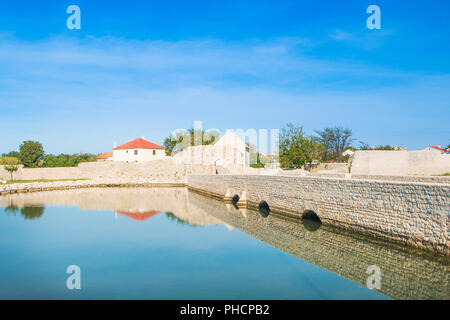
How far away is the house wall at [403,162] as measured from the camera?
24562 mm

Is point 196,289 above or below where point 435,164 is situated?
below

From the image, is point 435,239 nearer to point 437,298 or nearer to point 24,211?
point 437,298

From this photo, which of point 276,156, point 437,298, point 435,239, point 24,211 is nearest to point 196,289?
point 437,298

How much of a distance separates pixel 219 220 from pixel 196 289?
9.42 metres

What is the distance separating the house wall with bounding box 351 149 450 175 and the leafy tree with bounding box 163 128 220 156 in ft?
148

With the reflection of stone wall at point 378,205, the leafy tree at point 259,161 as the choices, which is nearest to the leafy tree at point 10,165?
the leafy tree at point 259,161

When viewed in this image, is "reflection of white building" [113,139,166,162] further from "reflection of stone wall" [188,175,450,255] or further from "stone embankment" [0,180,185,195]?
"reflection of stone wall" [188,175,450,255]

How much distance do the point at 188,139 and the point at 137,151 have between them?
65.9ft

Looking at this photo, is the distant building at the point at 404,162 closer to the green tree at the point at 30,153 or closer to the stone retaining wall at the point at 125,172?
the stone retaining wall at the point at 125,172

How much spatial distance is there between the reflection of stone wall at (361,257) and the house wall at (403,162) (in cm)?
1456

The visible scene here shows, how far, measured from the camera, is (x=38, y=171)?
42.2m
